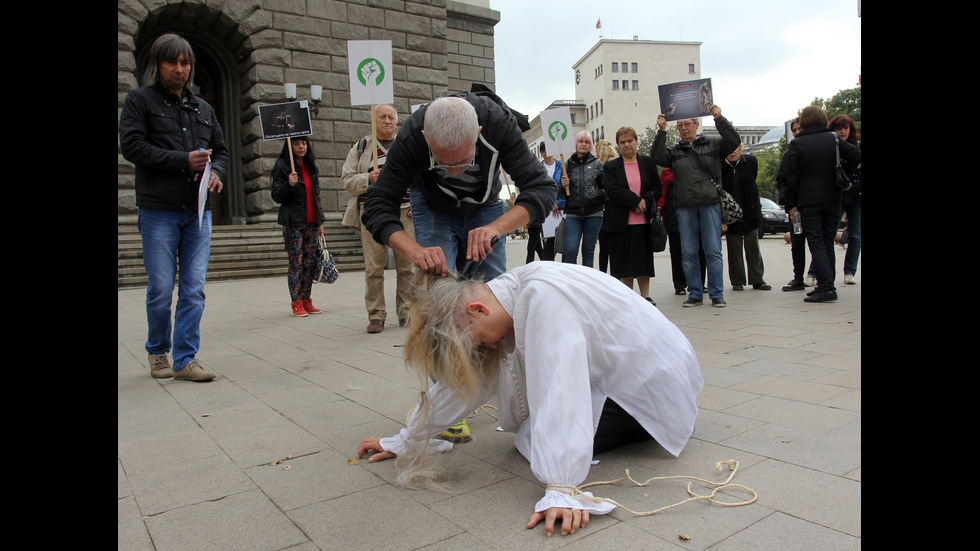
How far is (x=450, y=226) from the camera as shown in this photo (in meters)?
3.36

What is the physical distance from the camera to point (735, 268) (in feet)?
27.4

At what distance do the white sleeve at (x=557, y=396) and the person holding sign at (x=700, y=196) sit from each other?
5203mm

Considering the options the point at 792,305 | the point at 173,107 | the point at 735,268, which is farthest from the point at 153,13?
the point at 792,305

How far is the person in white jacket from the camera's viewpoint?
6.74 feet

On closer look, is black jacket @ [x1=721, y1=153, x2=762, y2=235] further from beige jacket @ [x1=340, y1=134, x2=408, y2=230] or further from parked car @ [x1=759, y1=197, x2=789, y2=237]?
parked car @ [x1=759, y1=197, x2=789, y2=237]

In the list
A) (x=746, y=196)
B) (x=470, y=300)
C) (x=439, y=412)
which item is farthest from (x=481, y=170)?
(x=746, y=196)

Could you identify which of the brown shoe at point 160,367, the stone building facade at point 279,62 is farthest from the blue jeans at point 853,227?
the stone building facade at point 279,62

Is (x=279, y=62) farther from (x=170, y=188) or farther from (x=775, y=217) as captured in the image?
(x=775, y=217)

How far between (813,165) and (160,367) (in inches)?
249

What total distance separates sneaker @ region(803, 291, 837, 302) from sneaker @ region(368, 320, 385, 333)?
4.31 m

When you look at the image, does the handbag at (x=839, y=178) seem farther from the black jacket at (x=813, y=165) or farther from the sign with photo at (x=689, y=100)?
the sign with photo at (x=689, y=100)
